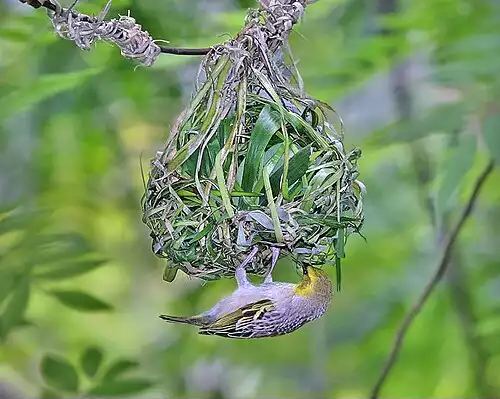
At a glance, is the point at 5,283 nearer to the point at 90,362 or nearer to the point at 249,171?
the point at 90,362

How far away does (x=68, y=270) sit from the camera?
1.38m

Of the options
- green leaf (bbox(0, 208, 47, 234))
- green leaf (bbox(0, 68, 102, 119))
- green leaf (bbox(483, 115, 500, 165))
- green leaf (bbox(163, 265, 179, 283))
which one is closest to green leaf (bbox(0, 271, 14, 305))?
green leaf (bbox(0, 208, 47, 234))

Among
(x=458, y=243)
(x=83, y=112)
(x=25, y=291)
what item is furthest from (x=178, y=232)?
(x=458, y=243)

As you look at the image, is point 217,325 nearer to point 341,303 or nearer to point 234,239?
point 234,239

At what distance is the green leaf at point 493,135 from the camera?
1247 mm

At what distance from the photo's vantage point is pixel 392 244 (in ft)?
7.15

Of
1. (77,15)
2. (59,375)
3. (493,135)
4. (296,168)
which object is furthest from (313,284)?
(59,375)

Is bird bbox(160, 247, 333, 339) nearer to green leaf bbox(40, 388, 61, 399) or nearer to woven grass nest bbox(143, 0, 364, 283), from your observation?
woven grass nest bbox(143, 0, 364, 283)

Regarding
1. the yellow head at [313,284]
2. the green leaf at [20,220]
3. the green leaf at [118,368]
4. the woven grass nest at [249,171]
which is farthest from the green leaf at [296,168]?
the green leaf at [118,368]

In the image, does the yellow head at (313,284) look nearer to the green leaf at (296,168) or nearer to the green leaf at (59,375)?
the green leaf at (296,168)

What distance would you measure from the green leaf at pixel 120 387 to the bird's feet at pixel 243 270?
0.73m

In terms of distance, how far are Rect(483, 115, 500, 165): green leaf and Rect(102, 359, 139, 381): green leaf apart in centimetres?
86

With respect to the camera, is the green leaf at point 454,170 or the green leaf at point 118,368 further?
the green leaf at point 118,368

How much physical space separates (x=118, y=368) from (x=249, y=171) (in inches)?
32.8
